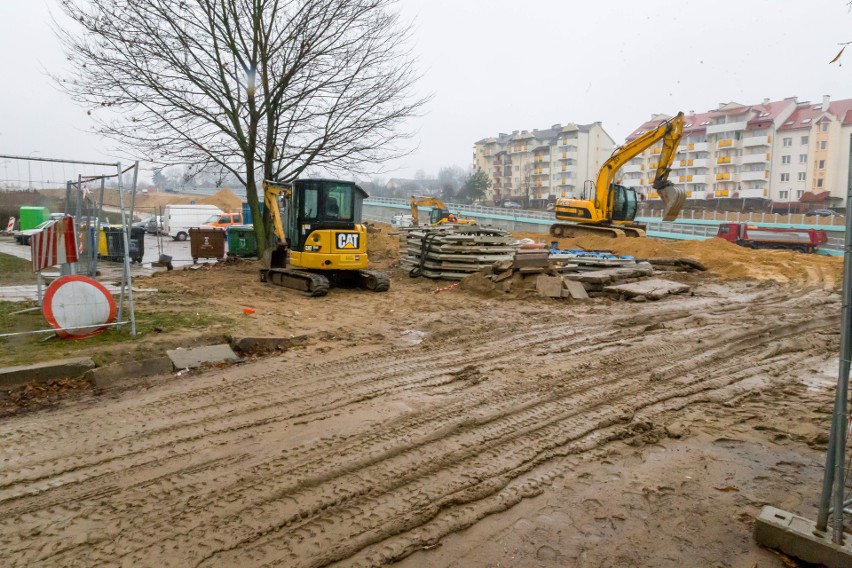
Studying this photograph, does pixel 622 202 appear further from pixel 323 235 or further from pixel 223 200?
pixel 223 200

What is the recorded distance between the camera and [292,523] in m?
3.35

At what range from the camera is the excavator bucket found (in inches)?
758

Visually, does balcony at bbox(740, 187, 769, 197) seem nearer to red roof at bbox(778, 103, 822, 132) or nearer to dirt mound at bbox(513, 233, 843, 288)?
red roof at bbox(778, 103, 822, 132)

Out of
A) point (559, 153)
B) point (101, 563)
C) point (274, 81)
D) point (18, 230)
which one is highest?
point (559, 153)

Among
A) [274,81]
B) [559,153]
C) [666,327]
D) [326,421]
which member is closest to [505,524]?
[326,421]

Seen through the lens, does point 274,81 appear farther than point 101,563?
Yes

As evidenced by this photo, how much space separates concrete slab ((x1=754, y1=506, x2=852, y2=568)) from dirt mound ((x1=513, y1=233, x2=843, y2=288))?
1568cm

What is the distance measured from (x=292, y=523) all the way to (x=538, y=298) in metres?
10.1

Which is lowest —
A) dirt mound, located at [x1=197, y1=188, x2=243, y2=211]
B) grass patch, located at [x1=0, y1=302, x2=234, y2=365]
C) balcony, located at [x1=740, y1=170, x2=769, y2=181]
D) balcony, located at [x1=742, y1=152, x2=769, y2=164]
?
grass patch, located at [x1=0, y1=302, x2=234, y2=365]

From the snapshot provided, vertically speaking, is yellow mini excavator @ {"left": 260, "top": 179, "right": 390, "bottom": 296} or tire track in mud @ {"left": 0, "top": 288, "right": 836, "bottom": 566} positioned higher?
yellow mini excavator @ {"left": 260, "top": 179, "right": 390, "bottom": 296}

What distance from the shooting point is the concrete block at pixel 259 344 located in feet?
24.8

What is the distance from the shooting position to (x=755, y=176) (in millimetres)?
63969

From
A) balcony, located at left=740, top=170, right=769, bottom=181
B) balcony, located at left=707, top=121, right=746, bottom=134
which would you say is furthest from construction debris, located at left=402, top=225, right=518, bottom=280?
balcony, located at left=707, top=121, right=746, bottom=134

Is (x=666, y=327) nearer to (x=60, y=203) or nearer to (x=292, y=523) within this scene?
(x=292, y=523)
